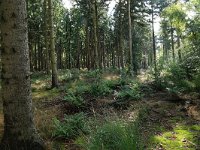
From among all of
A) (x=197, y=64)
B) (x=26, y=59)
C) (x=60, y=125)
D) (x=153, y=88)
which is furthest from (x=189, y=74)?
(x=26, y=59)

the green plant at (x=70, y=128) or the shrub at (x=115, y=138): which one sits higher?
the shrub at (x=115, y=138)

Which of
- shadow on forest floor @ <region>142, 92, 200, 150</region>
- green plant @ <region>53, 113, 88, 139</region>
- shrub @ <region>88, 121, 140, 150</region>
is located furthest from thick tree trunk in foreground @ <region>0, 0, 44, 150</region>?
shadow on forest floor @ <region>142, 92, 200, 150</region>

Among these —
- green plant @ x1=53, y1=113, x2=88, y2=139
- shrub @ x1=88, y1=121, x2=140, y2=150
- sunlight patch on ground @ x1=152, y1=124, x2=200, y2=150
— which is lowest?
sunlight patch on ground @ x1=152, y1=124, x2=200, y2=150

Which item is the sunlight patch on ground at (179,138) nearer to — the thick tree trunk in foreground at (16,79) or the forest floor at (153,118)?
the forest floor at (153,118)

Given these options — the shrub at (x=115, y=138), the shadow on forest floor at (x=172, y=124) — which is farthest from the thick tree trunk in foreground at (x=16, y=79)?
the shadow on forest floor at (x=172, y=124)

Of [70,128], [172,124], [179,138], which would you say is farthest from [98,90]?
[179,138]

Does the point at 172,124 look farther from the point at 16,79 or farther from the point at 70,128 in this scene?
the point at 16,79

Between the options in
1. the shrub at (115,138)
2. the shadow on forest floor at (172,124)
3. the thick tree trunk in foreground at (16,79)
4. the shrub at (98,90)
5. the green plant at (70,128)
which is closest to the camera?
the shrub at (115,138)

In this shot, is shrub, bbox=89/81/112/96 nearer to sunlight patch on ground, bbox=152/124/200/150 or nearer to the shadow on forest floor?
the shadow on forest floor

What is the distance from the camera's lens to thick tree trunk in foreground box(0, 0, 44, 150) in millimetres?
5047

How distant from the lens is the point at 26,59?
517cm

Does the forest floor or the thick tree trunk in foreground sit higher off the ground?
the thick tree trunk in foreground

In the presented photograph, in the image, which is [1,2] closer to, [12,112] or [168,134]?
[12,112]

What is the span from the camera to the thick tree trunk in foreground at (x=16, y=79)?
5047 millimetres
